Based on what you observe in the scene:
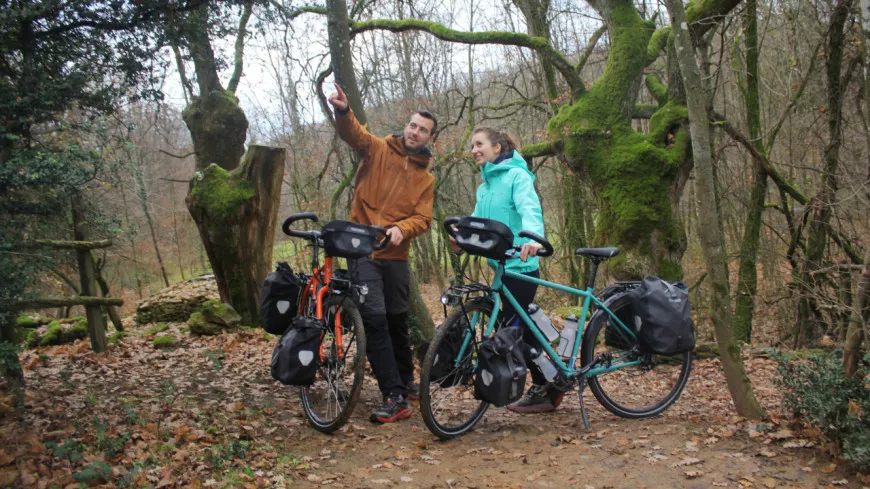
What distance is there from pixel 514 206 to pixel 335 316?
1.51m

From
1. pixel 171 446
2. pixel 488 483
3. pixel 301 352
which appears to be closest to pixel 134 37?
pixel 301 352

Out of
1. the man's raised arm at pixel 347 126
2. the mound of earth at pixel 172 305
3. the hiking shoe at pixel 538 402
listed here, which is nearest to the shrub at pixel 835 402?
the hiking shoe at pixel 538 402

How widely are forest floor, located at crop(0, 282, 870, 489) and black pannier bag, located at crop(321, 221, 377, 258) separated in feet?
4.09

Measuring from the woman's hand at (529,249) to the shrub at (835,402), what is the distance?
1.77 metres

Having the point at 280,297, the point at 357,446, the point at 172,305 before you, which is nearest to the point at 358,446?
the point at 357,446

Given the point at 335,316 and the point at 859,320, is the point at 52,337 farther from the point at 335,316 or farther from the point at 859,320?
the point at 859,320

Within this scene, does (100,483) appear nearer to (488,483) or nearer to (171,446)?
(171,446)

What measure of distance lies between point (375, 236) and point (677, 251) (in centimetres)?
422

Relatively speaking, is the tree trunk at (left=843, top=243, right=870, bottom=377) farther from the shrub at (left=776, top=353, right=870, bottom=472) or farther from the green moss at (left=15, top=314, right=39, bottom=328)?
the green moss at (left=15, top=314, right=39, bottom=328)

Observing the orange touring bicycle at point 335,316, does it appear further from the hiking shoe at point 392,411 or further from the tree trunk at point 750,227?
the tree trunk at point 750,227

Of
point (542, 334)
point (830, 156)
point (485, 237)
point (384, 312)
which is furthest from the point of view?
point (830, 156)

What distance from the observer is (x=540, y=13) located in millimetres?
11055

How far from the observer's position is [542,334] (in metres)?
4.23

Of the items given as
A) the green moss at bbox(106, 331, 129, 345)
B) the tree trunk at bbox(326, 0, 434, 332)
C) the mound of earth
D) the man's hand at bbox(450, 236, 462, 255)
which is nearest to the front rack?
the man's hand at bbox(450, 236, 462, 255)
